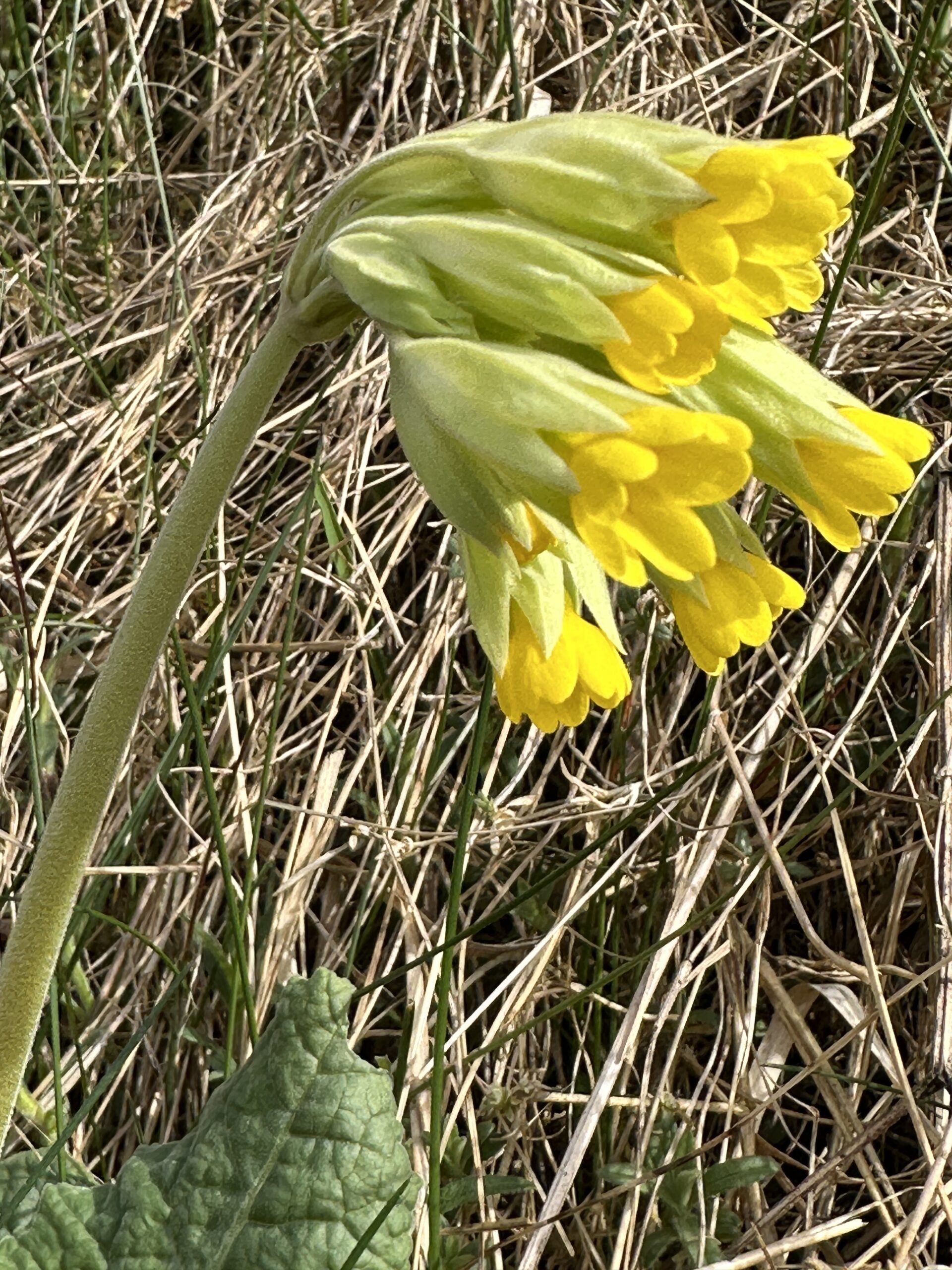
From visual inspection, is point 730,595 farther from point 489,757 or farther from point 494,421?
point 489,757

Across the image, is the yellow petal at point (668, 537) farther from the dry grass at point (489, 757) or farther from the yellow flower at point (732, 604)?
the dry grass at point (489, 757)

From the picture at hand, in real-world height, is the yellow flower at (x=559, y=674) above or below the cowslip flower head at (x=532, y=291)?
below

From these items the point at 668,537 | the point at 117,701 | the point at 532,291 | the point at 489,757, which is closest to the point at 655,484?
the point at 668,537

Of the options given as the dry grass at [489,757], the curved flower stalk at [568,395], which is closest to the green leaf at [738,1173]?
the dry grass at [489,757]

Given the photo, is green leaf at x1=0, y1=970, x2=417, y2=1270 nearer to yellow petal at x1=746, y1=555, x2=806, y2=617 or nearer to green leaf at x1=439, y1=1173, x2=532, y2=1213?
green leaf at x1=439, y1=1173, x2=532, y2=1213

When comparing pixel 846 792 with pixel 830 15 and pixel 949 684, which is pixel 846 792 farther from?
pixel 830 15

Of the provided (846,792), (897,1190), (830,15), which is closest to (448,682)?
(846,792)

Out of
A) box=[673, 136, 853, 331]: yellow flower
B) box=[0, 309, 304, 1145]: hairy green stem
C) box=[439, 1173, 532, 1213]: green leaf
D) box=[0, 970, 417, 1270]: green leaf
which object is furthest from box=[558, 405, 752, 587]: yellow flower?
box=[439, 1173, 532, 1213]: green leaf
